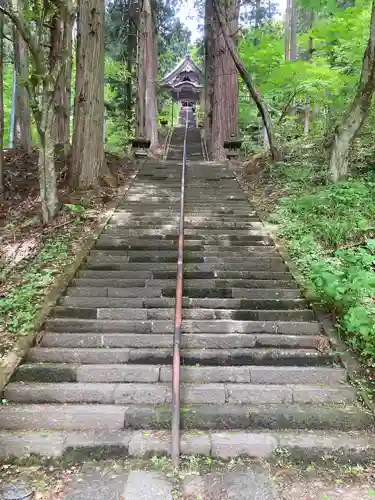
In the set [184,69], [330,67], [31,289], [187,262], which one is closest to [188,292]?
[187,262]

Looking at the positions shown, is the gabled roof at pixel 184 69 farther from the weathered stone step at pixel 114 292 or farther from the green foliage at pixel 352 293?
the green foliage at pixel 352 293

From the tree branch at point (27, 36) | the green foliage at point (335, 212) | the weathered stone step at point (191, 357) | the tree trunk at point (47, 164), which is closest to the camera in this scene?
the weathered stone step at point (191, 357)

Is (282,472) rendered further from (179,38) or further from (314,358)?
(179,38)

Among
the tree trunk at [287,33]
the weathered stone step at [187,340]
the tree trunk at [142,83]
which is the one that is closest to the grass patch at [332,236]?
the weathered stone step at [187,340]

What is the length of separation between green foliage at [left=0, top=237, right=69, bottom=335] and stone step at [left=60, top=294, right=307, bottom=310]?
0.41 m

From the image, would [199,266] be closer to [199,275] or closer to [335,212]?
[199,275]

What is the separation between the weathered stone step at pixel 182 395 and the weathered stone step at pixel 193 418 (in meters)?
0.14

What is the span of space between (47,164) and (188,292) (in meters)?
3.65

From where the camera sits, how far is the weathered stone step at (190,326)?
16.7 ft

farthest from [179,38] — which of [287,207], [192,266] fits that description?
[192,266]

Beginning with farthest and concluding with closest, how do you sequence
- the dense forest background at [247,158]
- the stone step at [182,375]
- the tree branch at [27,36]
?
the tree branch at [27,36]
the dense forest background at [247,158]
the stone step at [182,375]

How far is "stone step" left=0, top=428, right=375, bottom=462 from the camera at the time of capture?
352cm

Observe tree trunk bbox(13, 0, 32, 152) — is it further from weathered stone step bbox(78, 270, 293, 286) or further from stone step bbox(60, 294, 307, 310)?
stone step bbox(60, 294, 307, 310)

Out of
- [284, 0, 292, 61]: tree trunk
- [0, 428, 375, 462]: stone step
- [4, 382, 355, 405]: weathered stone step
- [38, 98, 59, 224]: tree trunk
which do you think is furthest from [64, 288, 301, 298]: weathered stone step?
[284, 0, 292, 61]: tree trunk
